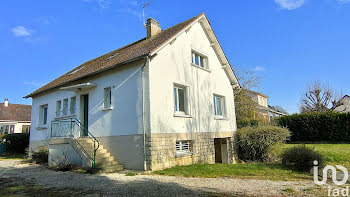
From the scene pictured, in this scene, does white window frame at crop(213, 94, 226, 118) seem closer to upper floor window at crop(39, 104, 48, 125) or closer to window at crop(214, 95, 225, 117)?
window at crop(214, 95, 225, 117)

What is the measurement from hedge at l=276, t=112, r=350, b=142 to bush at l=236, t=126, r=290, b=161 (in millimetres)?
6338

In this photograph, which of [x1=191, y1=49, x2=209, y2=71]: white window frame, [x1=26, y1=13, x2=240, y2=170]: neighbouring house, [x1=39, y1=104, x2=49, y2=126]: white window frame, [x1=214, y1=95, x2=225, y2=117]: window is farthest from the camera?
[x1=39, y1=104, x2=49, y2=126]: white window frame

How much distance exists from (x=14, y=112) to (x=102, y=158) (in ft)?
111

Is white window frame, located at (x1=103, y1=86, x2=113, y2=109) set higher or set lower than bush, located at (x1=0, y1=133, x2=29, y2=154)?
higher

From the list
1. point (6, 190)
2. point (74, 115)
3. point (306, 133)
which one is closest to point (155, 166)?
point (6, 190)

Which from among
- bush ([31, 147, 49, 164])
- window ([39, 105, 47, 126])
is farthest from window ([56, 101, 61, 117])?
bush ([31, 147, 49, 164])

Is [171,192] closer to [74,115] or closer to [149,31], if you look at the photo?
[74,115]

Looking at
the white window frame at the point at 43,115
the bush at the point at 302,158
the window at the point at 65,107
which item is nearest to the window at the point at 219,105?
the bush at the point at 302,158

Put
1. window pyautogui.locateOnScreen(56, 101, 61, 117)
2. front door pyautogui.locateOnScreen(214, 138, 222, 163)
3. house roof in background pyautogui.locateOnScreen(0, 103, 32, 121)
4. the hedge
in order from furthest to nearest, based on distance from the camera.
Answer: house roof in background pyautogui.locateOnScreen(0, 103, 32, 121), the hedge, front door pyautogui.locateOnScreen(214, 138, 222, 163), window pyautogui.locateOnScreen(56, 101, 61, 117)

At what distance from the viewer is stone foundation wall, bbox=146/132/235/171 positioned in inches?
373

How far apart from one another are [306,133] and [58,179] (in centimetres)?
2157

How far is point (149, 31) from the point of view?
15305 mm

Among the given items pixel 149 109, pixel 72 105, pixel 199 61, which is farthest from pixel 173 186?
pixel 72 105

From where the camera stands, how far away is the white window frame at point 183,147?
36.7 feet
